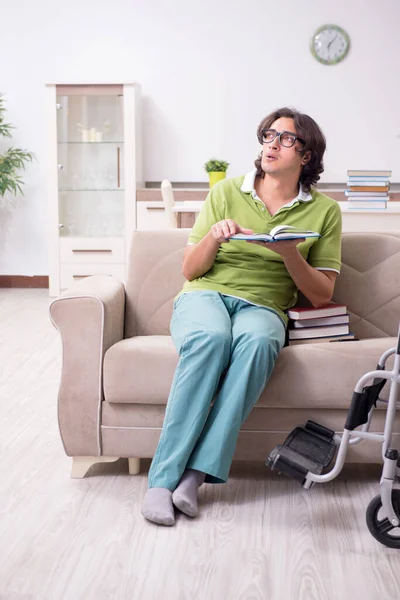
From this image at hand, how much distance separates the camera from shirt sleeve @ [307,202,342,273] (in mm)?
2420

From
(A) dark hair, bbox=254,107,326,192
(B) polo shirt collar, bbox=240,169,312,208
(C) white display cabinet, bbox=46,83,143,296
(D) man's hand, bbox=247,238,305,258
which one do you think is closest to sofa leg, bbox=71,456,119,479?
(D) man's hand, bbox=247,238,305,258

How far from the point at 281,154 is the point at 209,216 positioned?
0.29m

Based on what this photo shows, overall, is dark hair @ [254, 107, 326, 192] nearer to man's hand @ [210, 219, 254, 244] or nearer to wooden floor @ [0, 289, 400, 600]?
man's hand @ [210, 219, 254, 244]

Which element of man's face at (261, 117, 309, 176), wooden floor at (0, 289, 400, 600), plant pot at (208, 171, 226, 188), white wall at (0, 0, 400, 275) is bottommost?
wooden floor at (0, 289, 400, 600)

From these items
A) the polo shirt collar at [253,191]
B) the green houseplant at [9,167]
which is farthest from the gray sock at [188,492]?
the green houseplant at [9,167]

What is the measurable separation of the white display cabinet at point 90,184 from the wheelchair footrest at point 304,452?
A: 3.68 metres

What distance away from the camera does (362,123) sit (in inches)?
229

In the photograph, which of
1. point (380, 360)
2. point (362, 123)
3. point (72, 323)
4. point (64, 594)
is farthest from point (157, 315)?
point (362, 123)

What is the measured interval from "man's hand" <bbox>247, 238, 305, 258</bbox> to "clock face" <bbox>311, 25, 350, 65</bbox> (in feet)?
12.9

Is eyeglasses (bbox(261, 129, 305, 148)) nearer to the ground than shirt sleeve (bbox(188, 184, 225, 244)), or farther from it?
farther from it

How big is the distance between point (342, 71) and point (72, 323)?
13.6 feet

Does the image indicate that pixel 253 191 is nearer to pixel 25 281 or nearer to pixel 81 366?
pixel 81 366

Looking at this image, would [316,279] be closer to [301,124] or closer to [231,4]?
[301,124]

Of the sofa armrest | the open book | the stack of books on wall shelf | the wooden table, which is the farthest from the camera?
the wooden table
